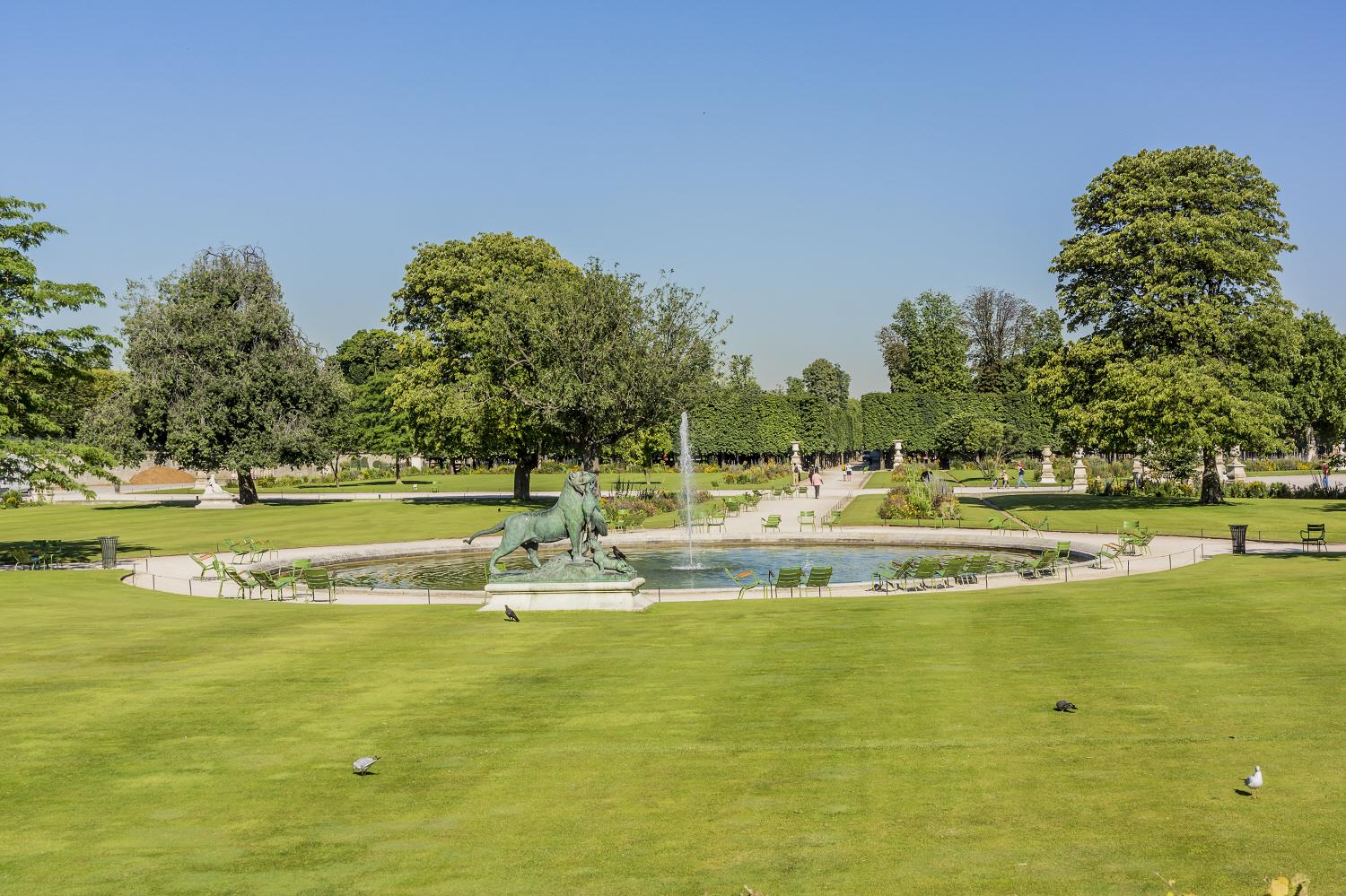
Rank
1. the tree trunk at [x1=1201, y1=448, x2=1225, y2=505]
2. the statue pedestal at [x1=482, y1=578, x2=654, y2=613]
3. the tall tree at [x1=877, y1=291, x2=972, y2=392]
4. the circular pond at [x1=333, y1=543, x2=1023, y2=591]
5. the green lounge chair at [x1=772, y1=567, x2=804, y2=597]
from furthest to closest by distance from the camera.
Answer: the tall tree at [x1=877, y1=291, x2=972, y2=392]
the tree trunk at [x1=1201, y1=448, x2=1225, y2=505]
the circular pond at [x1=333, y1=543, x2=1023, y2=591]
the green lounge chair at [x1=772, y1=567, x2=804, y2=597]
the statue pedestal at [x1=482, y1=578, x2=654, y2=613]

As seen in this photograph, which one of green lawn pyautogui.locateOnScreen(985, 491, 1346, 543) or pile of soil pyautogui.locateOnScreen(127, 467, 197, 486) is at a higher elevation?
pile of soil pyautogui.locateOnScreen(127, 467, 197, 486)

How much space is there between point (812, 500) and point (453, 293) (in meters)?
24.2

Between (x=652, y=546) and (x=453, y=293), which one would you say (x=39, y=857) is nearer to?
(x=652, y=546)

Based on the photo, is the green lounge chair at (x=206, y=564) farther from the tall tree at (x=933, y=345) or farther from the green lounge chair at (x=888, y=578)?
the tall tree at (x=933, y=345)

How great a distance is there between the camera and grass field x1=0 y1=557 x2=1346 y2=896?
905cm

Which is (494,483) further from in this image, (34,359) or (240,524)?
(34,359)

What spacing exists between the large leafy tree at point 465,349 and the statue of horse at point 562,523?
3064cm

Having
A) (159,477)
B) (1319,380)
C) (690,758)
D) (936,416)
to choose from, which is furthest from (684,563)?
(159,477)

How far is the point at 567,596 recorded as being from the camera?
24.2m

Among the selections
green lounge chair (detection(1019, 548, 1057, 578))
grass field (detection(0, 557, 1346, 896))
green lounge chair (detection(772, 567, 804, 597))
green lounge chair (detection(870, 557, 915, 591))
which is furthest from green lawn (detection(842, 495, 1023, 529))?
grass field (detection(0, 557, 1346, 896))

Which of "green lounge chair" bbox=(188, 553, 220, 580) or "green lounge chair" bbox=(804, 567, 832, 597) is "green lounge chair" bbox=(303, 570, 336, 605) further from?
"green lounge chair" bbox=(804, 567, 832, 597)

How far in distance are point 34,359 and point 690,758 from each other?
98.4ft

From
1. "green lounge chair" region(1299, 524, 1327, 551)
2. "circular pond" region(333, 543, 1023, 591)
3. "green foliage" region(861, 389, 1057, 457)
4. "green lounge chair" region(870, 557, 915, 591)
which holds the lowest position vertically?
"circular pond" region(333, 543, 1023, 591)

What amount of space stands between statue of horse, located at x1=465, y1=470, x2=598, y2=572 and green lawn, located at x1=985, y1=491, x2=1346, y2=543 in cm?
2409
